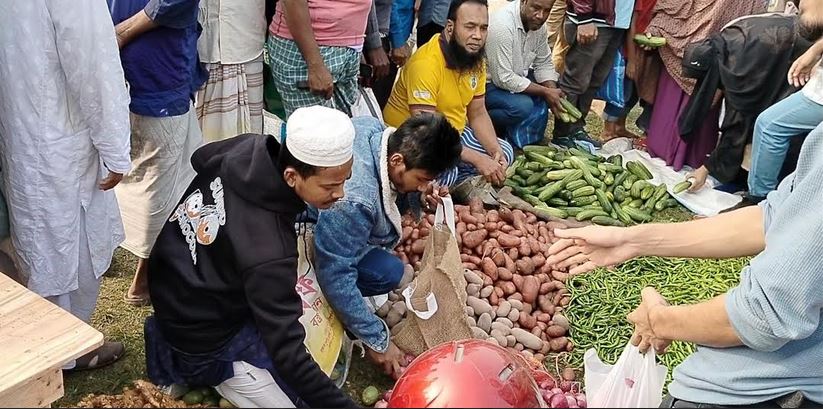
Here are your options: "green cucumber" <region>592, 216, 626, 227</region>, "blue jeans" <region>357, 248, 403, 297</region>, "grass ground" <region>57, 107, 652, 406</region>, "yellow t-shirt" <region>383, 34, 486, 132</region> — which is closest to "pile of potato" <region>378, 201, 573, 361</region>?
"blue jeans" <region>357, 248, 403, 297</region>

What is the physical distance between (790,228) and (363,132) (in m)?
1.70

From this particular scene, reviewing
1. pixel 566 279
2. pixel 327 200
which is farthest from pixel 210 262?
pixel 566 279

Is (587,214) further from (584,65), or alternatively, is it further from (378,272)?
(378,272)

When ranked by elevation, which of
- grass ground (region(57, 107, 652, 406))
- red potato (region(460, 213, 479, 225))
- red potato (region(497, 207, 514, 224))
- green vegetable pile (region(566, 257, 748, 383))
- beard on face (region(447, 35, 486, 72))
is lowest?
grass ground (region(57, 107, 652, 406))

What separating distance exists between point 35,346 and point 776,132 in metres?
4.35

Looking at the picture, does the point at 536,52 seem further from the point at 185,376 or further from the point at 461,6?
the point at 185,376

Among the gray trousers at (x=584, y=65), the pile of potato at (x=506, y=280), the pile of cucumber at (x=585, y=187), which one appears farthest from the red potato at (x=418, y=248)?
the gray trousers at (x=584, y=65)

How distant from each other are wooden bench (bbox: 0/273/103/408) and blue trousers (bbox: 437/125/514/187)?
228 cm

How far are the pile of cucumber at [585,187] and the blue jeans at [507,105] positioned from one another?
0.24 m

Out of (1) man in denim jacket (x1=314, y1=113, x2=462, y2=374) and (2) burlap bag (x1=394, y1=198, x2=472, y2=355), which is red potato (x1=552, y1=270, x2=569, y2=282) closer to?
(2) burlap bag (x1=394, y1=198, x2=472, y2=355)

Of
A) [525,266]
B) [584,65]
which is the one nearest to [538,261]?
[525,266]

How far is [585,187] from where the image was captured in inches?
205

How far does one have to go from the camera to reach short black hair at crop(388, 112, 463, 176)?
3.10m

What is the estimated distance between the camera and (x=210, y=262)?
8.71ft
